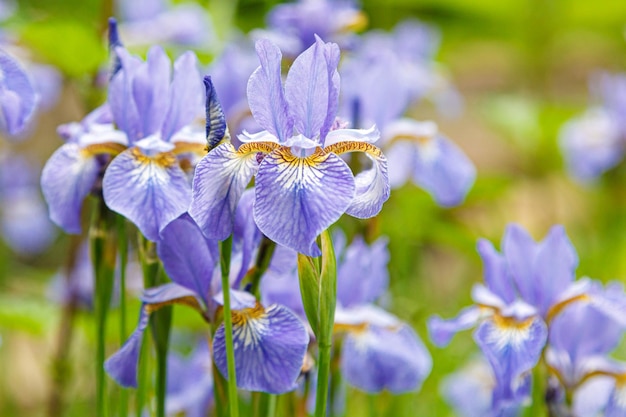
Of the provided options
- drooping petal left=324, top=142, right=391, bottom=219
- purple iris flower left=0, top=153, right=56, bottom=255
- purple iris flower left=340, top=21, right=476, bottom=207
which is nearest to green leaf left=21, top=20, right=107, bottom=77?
purple iris flower left=340, top=21, right=476, bottom=207

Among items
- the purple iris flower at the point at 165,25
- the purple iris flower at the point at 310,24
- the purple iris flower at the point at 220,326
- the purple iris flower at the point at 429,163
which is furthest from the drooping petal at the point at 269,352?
the purple iris flower at the point at 165,25

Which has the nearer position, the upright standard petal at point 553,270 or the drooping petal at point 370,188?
the drooping petal at point 370,188

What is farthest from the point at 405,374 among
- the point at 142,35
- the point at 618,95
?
the point at 618,95

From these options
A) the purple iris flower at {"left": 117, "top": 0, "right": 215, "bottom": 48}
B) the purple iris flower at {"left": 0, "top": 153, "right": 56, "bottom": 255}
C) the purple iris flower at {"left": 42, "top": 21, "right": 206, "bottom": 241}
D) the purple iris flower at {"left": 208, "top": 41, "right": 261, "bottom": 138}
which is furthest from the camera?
the purple iris flower at {"left": 0, "top": 153, "right": 56, "bottom": 255}

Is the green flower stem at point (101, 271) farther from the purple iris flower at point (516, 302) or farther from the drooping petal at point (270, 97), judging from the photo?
the purple iris flower at point (516, 302)

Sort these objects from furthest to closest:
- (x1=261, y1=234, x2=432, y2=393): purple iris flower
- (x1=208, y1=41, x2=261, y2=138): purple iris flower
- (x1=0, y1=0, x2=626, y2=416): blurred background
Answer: (x1=0, y1=0, x2=626, y2=416): blurred background
(x1=208, y1=41, x2=261, y2=138): purple iris flower
(x1=261, y1=234, x2=432, y2=393): purple iris flower

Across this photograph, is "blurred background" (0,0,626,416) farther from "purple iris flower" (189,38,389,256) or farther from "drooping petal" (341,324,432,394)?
"purple iris flower" (189,38,389,256)

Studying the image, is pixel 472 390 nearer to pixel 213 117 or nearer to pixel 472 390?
pixel 472 390

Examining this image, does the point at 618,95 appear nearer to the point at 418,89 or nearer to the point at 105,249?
the point at 418,89
